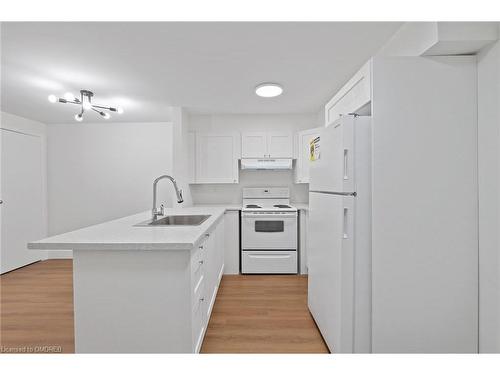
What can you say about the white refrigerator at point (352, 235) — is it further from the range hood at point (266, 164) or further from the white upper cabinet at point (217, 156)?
the white upper cabinet at point (217, 156)

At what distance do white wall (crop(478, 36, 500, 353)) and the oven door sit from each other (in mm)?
2062

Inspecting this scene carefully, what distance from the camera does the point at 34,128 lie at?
157 inches

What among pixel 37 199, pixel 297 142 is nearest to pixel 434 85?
pixel 297 142

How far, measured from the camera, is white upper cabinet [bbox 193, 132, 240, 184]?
12.5 feet

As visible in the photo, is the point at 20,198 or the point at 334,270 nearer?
the point at 334,270

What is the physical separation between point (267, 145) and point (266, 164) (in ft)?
0.93

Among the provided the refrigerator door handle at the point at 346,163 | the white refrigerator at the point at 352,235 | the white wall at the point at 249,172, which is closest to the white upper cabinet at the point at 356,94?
the white refrigerator at the point at 352,235

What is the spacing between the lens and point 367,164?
1474 millimetres

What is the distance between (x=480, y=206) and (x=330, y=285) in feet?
3.17

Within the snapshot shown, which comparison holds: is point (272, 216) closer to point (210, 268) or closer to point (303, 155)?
point (303, 155)

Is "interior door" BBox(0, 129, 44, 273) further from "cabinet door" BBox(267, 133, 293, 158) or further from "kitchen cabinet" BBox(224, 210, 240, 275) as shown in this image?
"cabinet door" BBox(267, 133, 293, 158)

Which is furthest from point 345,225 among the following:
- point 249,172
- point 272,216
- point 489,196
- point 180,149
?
point 249,172

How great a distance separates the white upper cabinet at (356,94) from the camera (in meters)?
1.47

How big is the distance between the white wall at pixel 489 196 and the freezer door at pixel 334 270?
27.2 inches
